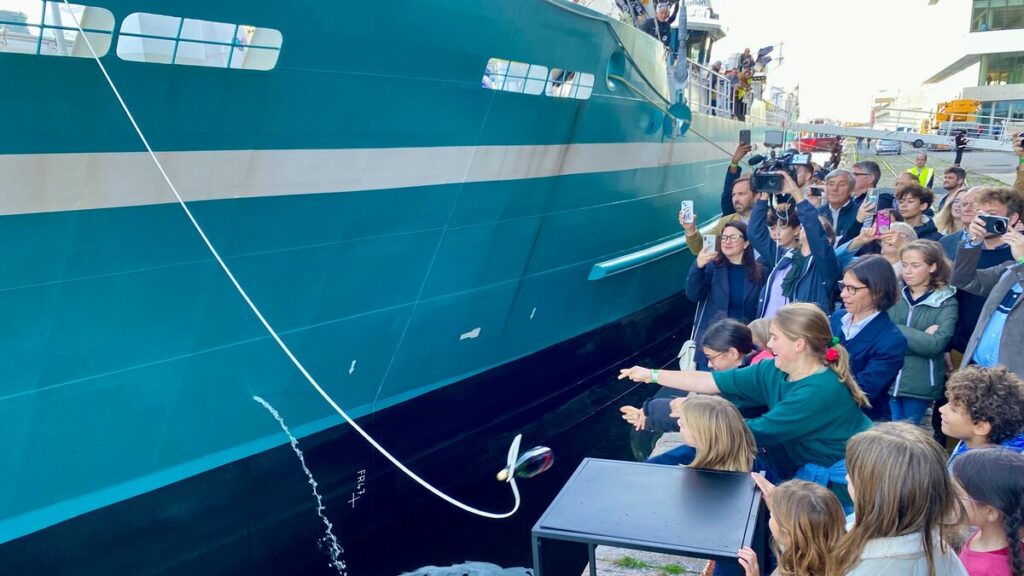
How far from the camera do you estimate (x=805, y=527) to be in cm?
230

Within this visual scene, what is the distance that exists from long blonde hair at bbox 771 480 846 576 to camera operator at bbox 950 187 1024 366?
7.34 feet

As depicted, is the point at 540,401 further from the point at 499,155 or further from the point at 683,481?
the point at 683,481

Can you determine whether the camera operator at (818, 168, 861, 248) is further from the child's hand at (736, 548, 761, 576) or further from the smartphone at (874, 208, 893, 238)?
the child's hand at (736, 548, 761, 576)

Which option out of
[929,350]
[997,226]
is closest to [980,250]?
[997,226]

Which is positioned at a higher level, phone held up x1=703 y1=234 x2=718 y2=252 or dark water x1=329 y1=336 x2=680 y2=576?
phone held up x1=703 y1=234 x2=718 y2=252

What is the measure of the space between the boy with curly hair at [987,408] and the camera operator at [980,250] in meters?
1.20

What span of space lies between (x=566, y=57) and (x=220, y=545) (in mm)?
4567

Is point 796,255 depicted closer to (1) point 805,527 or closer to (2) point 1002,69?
(1) point 805,527

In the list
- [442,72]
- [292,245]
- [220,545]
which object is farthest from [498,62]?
[220,545]

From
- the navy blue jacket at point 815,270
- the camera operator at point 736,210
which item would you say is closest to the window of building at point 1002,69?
the camera operator at point 736,210

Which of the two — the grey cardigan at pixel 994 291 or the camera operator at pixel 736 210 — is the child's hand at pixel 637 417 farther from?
the camera operator at pixel 736 210

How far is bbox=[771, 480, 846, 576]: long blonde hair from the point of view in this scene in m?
2.29

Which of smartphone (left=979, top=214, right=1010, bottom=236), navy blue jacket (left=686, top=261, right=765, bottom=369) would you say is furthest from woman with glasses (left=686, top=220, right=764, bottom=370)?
smartphone (left=979, top=214, right=1010, bottom=236)

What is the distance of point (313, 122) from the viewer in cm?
479
